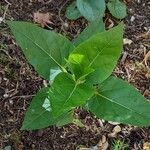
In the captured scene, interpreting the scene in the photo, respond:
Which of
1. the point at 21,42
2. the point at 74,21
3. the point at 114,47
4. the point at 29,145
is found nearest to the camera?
the point at 114,47

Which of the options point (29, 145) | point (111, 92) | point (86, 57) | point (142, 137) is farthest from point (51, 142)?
point (86, 57)

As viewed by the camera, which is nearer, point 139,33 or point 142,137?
point 142,137

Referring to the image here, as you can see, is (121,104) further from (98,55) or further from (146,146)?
(146,146)

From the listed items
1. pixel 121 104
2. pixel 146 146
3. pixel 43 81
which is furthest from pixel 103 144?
pixel 121 104

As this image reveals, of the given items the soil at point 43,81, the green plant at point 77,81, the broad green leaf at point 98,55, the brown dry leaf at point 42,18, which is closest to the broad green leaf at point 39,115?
the green plant at point 77,81

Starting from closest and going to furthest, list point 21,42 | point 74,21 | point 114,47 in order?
1. point 114,47
2. point 21,42
3. point 74,21

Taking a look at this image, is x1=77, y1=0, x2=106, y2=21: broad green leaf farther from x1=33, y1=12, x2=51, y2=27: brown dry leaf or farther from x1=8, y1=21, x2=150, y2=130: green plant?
x1=8, y1=21, x2=150, y2=130: green plant

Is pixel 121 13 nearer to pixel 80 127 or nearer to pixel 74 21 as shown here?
pixel 74 21

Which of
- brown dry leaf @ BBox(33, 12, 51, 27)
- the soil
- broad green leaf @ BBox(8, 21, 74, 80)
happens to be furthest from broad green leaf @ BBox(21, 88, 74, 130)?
brown dry leaf @ BBox(33, 12, 51, 27)

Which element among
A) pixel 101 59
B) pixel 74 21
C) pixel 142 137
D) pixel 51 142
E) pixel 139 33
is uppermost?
pixel 101 59
